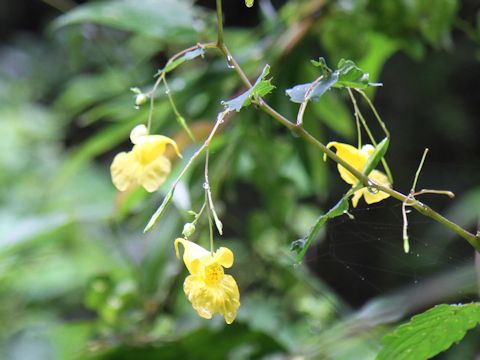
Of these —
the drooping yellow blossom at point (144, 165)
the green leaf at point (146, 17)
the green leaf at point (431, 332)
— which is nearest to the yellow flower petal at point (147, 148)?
the drooping yellow blossom at point (144, 165)

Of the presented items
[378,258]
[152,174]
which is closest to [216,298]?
[152,174]

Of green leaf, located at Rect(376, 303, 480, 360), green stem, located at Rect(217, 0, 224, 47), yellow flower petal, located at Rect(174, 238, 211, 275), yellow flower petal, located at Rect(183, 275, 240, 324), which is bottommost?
green leaf, located at Rect(376, 303, 480, 360)

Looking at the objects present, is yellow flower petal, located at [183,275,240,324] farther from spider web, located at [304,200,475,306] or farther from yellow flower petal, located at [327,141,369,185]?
spider web, located at [304,200,475,306]

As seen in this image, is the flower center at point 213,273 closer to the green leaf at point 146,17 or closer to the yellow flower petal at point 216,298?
the yellow flower petal at point 216,298

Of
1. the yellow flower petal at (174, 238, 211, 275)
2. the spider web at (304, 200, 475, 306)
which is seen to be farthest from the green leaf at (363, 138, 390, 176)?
the spider web at (304, 200, 475, 306)

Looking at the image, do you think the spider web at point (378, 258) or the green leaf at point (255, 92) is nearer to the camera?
the green leaf at point (255, 92)

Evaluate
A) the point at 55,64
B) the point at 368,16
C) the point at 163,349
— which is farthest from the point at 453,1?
the point at 55,64
